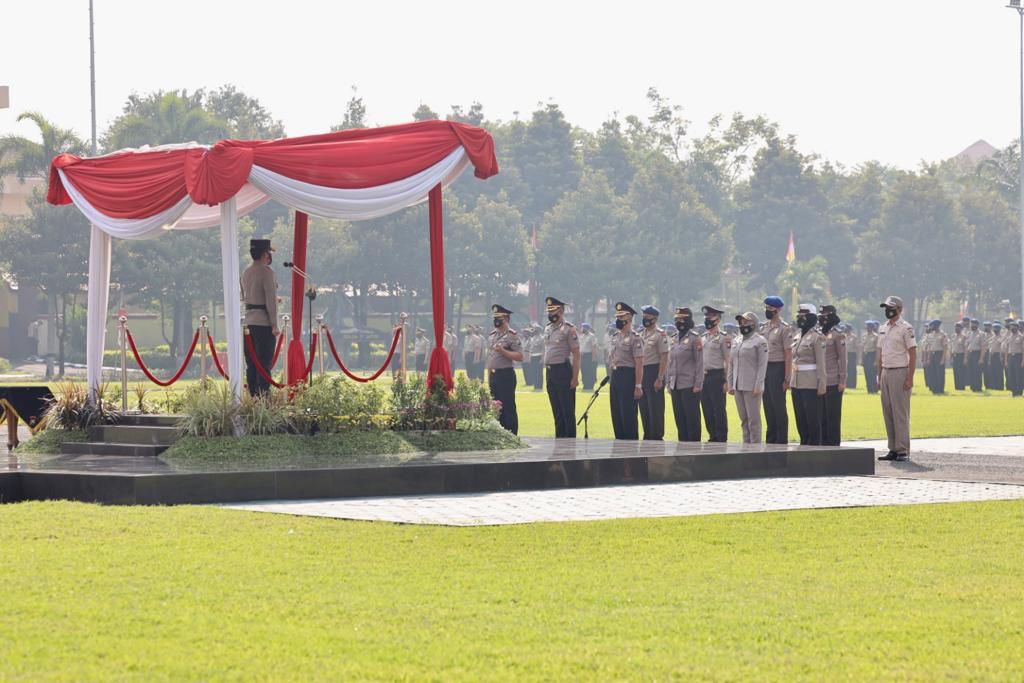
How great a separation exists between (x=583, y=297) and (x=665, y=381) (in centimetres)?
5367

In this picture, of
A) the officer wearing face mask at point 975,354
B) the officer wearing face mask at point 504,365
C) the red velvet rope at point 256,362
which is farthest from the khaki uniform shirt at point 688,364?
the officer wearing face mask at point 975,354

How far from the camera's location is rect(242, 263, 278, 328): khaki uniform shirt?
618 inches

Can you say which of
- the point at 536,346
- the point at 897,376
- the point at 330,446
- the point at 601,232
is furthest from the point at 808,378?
the point at 601,232

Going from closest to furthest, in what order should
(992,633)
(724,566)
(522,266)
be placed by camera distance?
(992,633), (724,566), (522,266)

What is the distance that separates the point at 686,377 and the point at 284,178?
5.74 m

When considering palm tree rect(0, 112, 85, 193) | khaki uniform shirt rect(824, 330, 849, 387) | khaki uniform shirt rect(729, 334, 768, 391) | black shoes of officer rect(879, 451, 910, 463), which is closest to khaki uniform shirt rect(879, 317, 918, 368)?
khaki uniform shirt rect(824, 330, 849, 387)

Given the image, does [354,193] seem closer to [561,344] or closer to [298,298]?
[298,298]

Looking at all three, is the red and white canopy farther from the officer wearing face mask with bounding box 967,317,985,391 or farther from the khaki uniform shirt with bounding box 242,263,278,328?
the officer wearing face mask with bounding box 967,317,985,391

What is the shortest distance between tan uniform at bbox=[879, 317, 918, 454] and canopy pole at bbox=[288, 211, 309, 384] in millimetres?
6083

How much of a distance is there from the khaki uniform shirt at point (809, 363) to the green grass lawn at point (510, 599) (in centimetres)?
667

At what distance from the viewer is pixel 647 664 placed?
6262mm

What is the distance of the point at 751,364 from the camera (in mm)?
17938

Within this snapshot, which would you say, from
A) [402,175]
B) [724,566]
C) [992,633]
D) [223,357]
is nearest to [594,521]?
[724,566]

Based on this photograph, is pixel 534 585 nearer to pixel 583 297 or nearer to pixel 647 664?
pixel 647 664
